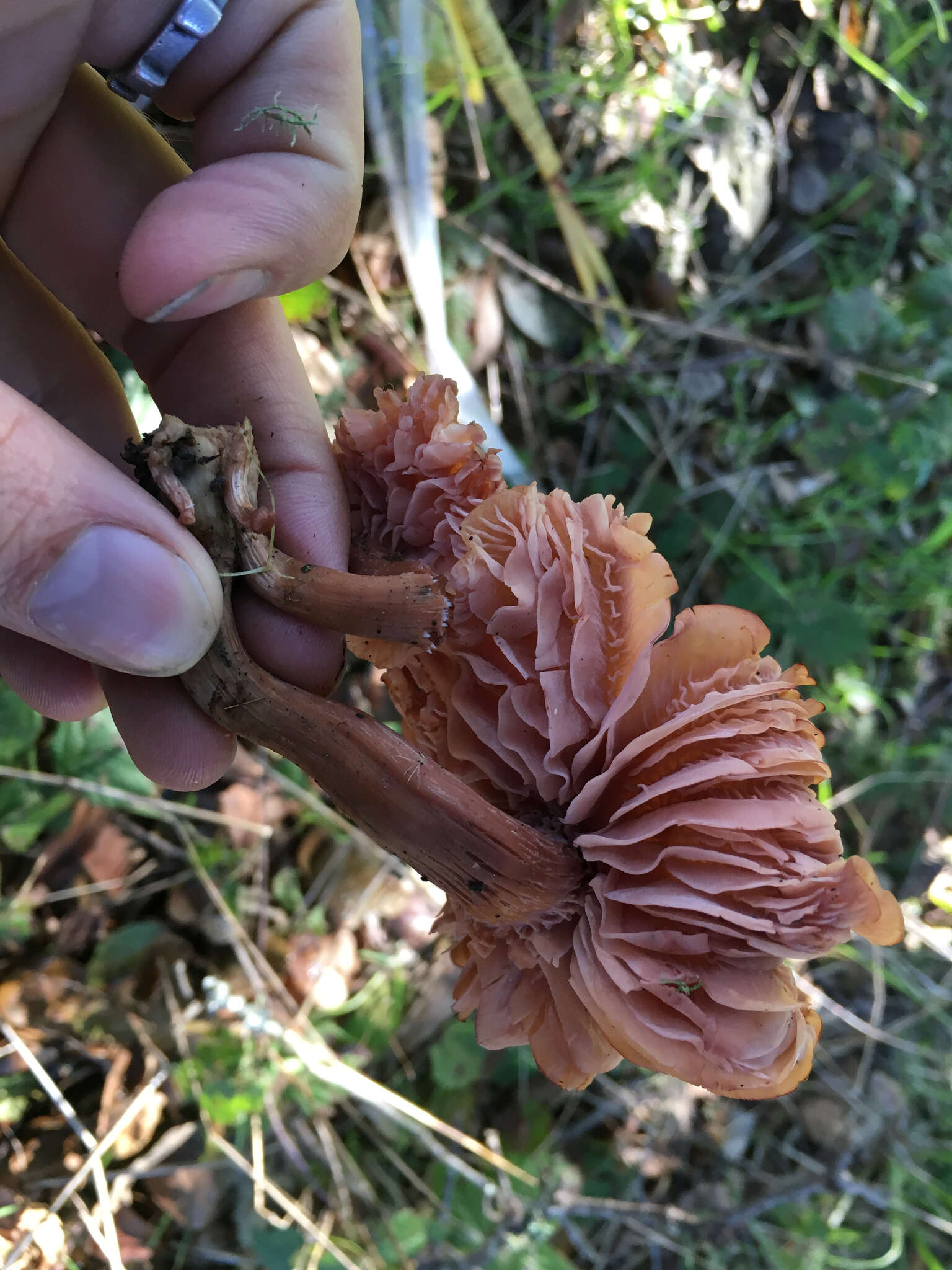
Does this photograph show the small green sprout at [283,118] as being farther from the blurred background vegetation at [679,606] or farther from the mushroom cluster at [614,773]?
the mushroom cluster at [614,773]

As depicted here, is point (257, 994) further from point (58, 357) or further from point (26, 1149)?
point (58, 357)

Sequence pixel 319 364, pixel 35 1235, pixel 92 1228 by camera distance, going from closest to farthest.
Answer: pixel 35 1235 < pixel 92 1228 < pixel 319 364

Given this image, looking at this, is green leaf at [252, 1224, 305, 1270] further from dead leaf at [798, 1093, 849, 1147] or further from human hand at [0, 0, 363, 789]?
dead leaf at [798, 1093, 849, 1147]

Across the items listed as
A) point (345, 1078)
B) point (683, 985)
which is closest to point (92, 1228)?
point (345, 1078)

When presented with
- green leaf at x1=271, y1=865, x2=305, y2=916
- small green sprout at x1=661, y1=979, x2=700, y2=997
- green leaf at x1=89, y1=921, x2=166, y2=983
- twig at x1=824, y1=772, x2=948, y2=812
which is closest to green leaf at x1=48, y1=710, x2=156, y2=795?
green leaf at x1=89, y1=921, x2=166, y2=983

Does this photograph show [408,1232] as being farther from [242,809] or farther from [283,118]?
[283,118]

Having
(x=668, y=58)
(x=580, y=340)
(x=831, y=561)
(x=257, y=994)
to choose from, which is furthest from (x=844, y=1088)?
(x=668, y=58)

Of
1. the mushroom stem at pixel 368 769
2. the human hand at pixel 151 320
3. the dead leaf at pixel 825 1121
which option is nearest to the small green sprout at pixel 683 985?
the mushroom stem at pixel 368 769
